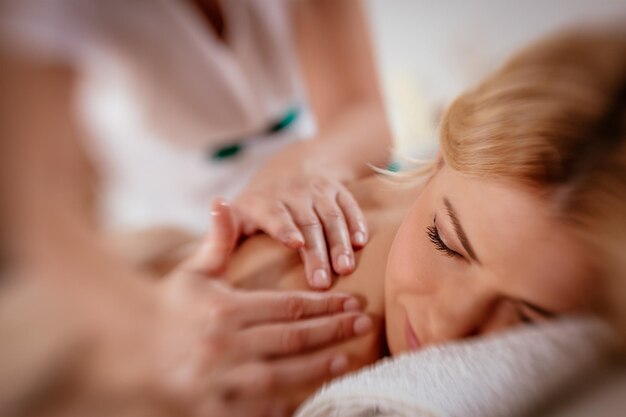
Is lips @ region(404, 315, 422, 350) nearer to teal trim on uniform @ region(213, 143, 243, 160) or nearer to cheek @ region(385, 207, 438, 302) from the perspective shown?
cheek @ region(385, 207, 438, 302)

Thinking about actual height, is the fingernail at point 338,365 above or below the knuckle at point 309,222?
below

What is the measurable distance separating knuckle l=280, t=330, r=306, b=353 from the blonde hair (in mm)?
128

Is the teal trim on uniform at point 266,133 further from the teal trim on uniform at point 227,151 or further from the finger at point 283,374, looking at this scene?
the finger at point 283,374

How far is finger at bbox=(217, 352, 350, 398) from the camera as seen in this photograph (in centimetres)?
27

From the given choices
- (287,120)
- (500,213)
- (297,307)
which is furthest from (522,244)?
(287,120)

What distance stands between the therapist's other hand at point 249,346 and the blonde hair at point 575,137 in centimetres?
11

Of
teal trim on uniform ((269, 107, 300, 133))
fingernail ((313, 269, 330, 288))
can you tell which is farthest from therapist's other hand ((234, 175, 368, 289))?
teal trim on uniform ((269, 107, 300, 133))

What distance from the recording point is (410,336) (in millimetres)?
269

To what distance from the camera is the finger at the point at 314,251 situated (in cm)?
28

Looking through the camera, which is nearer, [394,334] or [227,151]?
[394,334]

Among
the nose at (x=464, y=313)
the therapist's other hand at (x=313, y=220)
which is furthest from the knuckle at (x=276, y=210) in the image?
the nose at (x=464, y=313)

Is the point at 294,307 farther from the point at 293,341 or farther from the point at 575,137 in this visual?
the point at 575,137

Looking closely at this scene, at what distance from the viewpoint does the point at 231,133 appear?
411 millimetres

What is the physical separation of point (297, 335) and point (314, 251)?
0.15 ft
